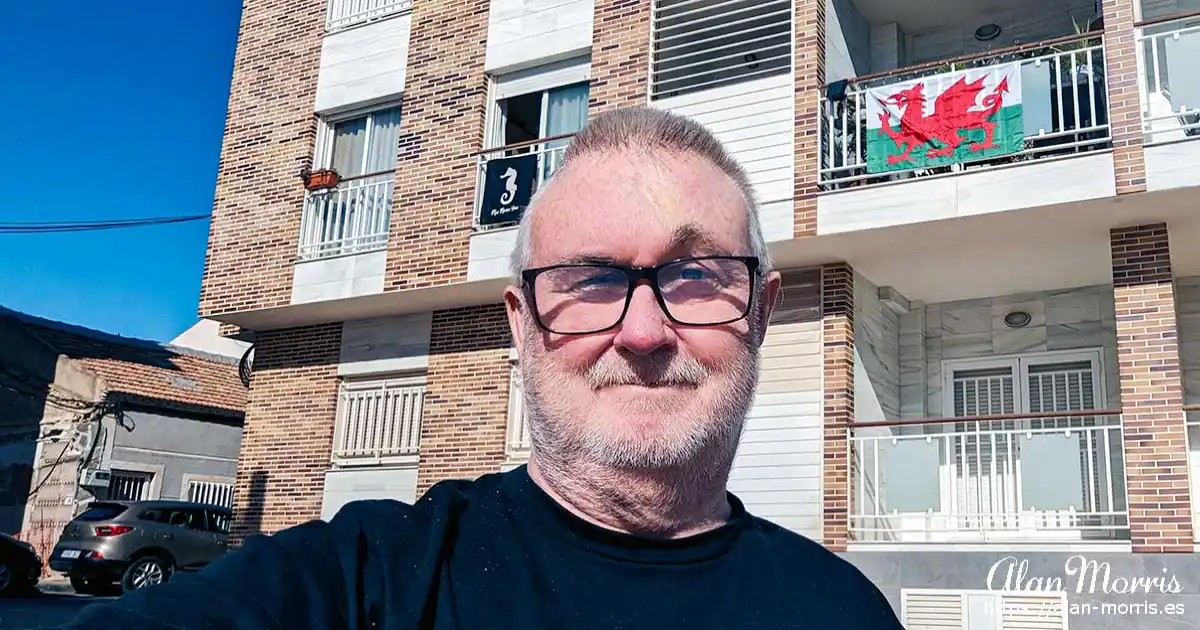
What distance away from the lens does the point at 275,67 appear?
16203 mm

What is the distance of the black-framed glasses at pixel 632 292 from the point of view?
1596mm

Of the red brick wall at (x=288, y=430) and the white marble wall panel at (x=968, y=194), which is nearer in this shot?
the white marble wall panel at (x=968, y=194)

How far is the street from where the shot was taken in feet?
41.7

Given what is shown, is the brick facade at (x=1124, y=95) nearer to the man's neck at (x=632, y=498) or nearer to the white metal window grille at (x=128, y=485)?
the man's neck at (x=632, y=498)

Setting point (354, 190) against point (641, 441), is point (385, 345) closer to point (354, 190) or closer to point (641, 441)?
point (354, 190)

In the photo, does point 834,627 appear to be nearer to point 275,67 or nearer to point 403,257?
point 403,257

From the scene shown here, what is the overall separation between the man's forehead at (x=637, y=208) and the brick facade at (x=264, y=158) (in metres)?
13.6

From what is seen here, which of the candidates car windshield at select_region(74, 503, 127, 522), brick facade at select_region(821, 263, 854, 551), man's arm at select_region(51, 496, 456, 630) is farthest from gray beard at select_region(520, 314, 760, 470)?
car windshield at select_region(74, 503, 127, 522)

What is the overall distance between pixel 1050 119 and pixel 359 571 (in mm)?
10141

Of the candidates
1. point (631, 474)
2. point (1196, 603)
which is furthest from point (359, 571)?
point (1196, 603)

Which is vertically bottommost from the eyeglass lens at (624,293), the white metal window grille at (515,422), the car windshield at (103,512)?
the car windshield at (103,512)

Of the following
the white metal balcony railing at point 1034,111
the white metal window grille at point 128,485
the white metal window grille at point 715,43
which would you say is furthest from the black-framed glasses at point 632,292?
the white metal window grille at point 128,485

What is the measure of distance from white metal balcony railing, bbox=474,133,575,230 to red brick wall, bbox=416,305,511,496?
1.23 m

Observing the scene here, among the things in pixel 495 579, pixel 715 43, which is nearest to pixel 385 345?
pixel 715 43
